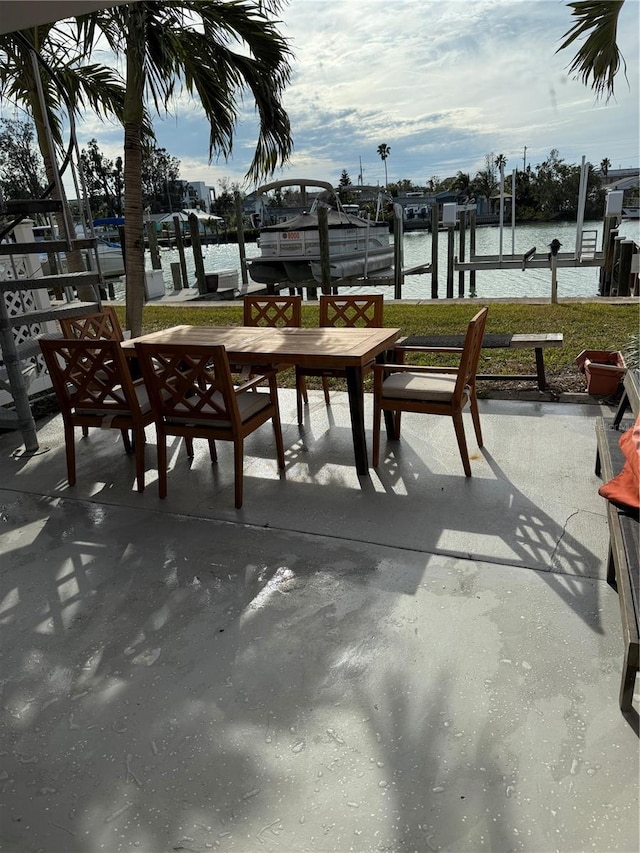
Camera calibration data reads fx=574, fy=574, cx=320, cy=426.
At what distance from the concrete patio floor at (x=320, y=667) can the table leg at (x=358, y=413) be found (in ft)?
0.41

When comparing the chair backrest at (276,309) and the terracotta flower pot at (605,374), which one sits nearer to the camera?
the terracotta flower pot at (605,374)

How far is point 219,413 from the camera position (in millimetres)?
3102

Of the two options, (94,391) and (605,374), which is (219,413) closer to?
(94,391)

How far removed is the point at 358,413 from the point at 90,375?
1.57 meters

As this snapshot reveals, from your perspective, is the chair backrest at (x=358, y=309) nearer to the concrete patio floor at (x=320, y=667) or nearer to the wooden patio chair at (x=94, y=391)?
the concrete patio floor at (x=320, y=667)

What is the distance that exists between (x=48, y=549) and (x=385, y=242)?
19.5 m

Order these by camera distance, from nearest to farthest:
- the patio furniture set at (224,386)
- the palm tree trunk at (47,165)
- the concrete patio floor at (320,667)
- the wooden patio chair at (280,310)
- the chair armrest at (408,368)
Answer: the concrete patio floor at (320,667) → the patio furniture set at (224,386) → the chair armrest at (408,368) → the wooden patio chair at (280,310) → the palm tree trunk at (47,165)

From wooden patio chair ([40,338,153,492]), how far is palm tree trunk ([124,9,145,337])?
2.10 m

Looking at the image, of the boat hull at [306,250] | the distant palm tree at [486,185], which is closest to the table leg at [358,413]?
the boat hull at [306,250]

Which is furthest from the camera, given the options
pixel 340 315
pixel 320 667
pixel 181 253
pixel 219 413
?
pixel 181 253

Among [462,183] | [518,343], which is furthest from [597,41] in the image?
[462,183]

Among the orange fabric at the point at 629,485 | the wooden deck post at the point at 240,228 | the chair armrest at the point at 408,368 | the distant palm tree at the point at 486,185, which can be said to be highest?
the distant palm tree at the point at 486,185

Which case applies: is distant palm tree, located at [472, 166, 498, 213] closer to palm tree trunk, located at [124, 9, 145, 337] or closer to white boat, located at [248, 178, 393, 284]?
white boat, located at [248, 178, 393, 284]

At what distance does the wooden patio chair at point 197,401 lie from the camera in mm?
2992
